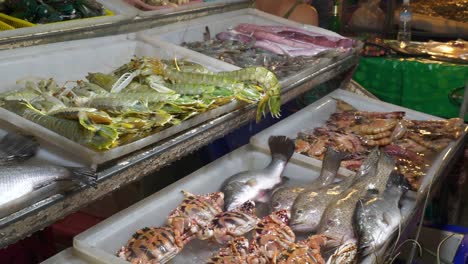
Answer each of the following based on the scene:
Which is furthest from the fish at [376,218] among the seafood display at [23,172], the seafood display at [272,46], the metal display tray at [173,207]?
the seafood display at [23,172]

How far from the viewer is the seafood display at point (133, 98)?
227cm

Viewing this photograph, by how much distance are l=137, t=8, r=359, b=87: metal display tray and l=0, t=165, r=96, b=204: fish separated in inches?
64.6

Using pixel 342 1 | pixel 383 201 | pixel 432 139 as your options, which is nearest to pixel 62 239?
pixel 383 201

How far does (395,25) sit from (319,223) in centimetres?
403

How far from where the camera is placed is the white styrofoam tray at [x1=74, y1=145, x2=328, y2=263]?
2367 mm

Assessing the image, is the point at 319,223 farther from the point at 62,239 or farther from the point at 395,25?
the point at 395,25

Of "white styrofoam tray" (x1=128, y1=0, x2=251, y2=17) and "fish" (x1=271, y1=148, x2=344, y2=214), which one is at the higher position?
"white styrofoam tray" (x1=128, y1=0, x2=251, y2=17)

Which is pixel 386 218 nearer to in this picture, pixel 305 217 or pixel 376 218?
pixel 376 218

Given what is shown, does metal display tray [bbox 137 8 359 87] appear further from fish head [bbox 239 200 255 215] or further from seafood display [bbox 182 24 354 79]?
fish head [bbox 239 200 255 215]

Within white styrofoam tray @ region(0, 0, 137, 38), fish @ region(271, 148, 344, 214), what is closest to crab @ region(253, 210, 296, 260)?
fish @ region(271, 148, 344, 214)

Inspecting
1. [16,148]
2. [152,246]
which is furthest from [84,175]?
[152,246]

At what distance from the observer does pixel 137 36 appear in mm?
3736

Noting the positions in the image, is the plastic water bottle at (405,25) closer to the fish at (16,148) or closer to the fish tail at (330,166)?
the fish tail at (330,166)

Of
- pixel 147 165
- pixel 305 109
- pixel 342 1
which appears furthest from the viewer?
pixel 342 1
